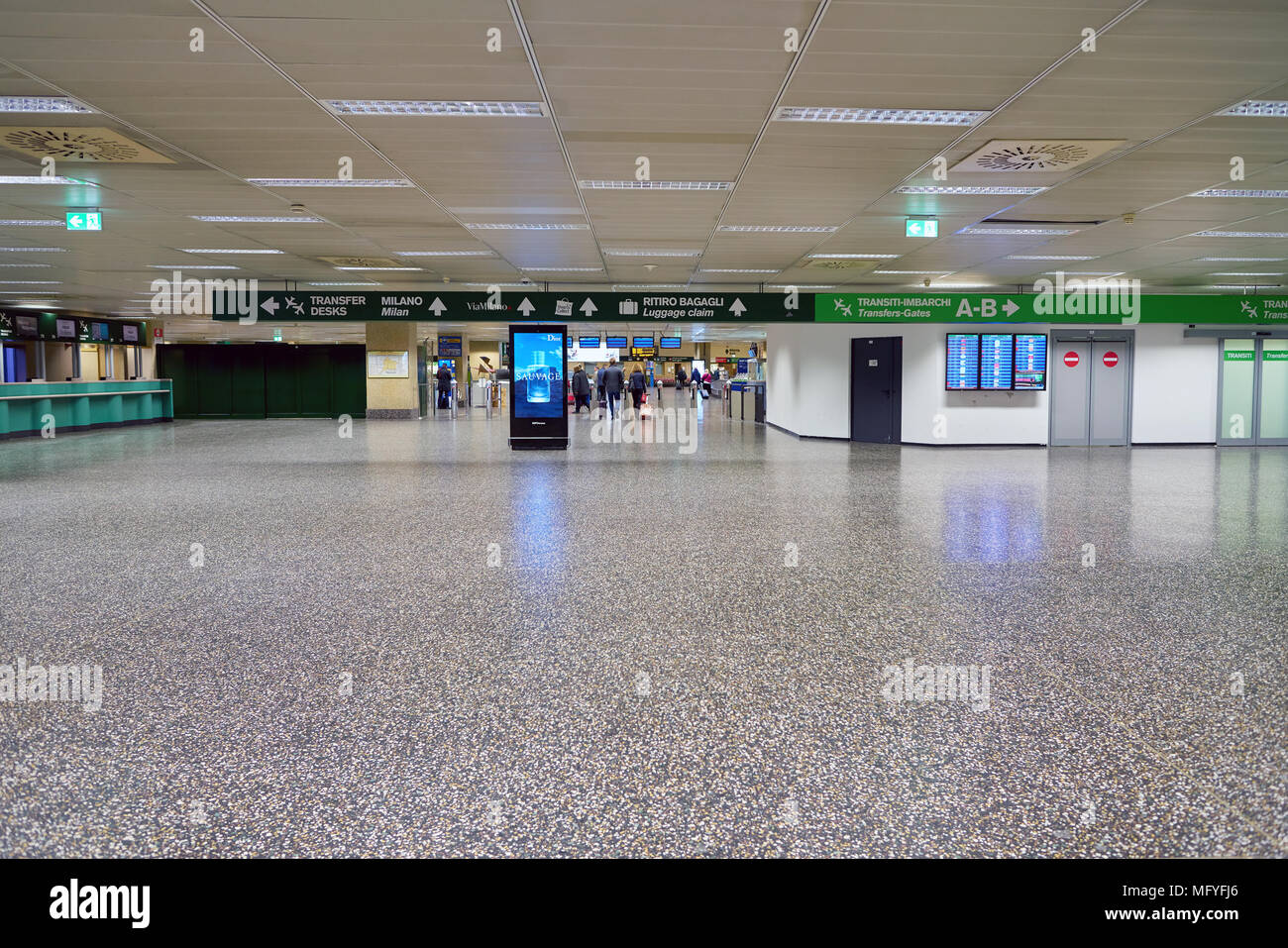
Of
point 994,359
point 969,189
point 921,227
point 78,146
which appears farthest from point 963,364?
point 78,146

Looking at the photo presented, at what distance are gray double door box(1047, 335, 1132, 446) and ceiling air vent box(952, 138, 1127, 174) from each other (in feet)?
34.9

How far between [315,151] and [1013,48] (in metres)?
5.47

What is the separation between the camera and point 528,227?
10.8 m

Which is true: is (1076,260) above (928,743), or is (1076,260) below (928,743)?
above

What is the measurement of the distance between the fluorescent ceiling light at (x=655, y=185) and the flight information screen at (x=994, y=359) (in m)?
10.2

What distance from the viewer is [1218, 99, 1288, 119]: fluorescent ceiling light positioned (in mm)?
6113

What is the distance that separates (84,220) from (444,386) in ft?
67.0

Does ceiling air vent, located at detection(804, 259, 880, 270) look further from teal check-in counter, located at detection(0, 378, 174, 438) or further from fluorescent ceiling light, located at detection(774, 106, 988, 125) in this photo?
teal check-in counter, located at detection(0, 378, 174, 438)

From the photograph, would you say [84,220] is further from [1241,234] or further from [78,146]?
[1241,234]

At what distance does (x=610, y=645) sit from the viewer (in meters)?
4.35

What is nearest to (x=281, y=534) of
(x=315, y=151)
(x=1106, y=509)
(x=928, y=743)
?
(x=315, y=151)

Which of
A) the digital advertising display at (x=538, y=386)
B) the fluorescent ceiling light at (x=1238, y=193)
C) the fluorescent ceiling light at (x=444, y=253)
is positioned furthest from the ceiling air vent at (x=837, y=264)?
the fluorescent ceiling light at (x=1238, y=193)

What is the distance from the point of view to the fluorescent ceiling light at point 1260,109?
611 centimetres
